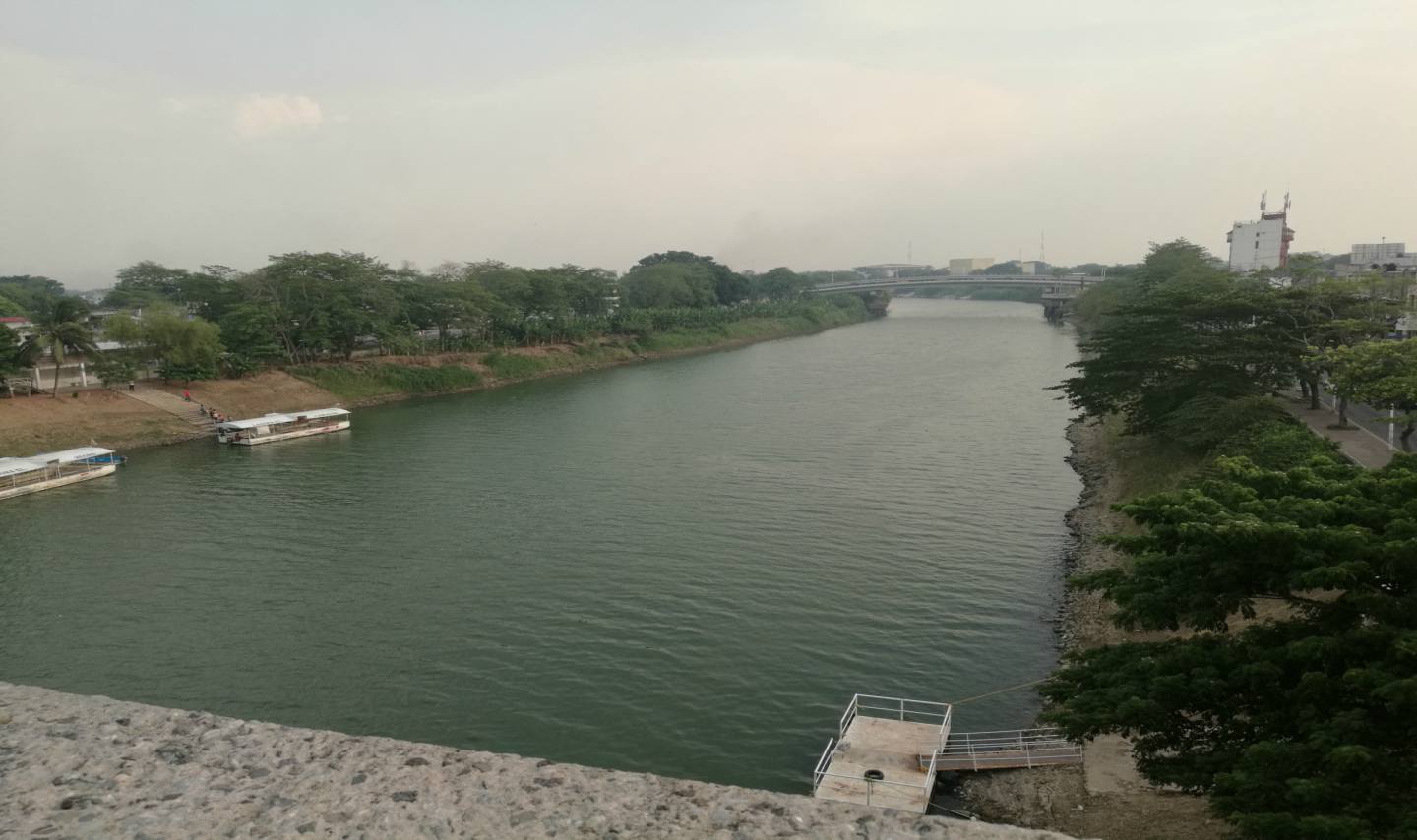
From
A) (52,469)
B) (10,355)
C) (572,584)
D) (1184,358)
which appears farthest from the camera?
(10,355)

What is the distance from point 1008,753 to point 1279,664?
4.61 metres

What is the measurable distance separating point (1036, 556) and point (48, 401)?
40094 millimetres

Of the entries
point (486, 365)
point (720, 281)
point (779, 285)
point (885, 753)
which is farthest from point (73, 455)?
point (779, 285)

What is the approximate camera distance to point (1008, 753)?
39.6 feet

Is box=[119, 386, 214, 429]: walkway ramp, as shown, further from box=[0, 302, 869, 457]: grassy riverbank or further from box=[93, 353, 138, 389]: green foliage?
box=[93, 353, 138, 389]: green foliage

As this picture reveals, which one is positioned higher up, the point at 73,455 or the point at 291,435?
the point at 73,455

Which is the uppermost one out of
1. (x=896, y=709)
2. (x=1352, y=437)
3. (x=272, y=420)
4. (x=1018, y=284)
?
(x=1018, y=284)

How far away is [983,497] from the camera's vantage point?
25.2 m

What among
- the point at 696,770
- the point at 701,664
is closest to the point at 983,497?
the point at 701,664

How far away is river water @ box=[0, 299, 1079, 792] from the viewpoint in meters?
13.9

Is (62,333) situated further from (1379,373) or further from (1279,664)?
(1379,373)

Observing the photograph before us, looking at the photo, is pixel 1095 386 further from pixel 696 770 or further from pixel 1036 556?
pixel 696 770

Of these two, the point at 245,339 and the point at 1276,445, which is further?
the point at 245,339

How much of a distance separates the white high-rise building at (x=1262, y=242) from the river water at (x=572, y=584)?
228 feet
